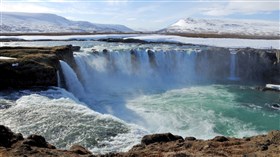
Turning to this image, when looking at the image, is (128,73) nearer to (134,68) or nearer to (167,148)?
(134,68)

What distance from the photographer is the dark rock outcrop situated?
10.7 m

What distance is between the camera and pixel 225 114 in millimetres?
25141

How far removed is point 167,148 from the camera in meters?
11.7

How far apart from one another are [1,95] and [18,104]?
107 inches

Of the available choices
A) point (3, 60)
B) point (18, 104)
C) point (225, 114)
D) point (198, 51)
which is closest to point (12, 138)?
point (18, 104)

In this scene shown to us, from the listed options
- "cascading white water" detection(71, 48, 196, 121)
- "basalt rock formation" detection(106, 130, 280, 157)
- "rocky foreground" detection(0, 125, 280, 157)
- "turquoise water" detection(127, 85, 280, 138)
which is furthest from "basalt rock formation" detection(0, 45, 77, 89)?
"basalt rock formation" detection(106, 130, 280, 157)

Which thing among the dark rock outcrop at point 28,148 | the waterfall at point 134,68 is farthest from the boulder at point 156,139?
the waterfall at point 134,68

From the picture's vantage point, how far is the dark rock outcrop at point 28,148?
1075cm

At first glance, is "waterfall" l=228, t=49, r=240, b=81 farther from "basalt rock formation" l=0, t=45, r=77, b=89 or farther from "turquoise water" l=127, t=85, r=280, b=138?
"basalt rock formation" l=0, t=45, r=77, b=89

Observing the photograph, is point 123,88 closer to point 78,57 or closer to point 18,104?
point 78,57

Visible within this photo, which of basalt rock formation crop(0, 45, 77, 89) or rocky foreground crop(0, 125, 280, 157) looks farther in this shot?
basalt rock formation crop(0, 45, 77, 89)

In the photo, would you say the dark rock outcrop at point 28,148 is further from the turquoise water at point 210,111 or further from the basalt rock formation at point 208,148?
the turquoise water at point 210,111

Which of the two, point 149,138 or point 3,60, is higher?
point 3,60

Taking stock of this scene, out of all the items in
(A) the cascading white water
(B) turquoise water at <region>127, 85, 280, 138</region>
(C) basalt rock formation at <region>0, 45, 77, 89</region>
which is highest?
(C) basalt rock formation at <region>0, 45, 77, 89</region>
